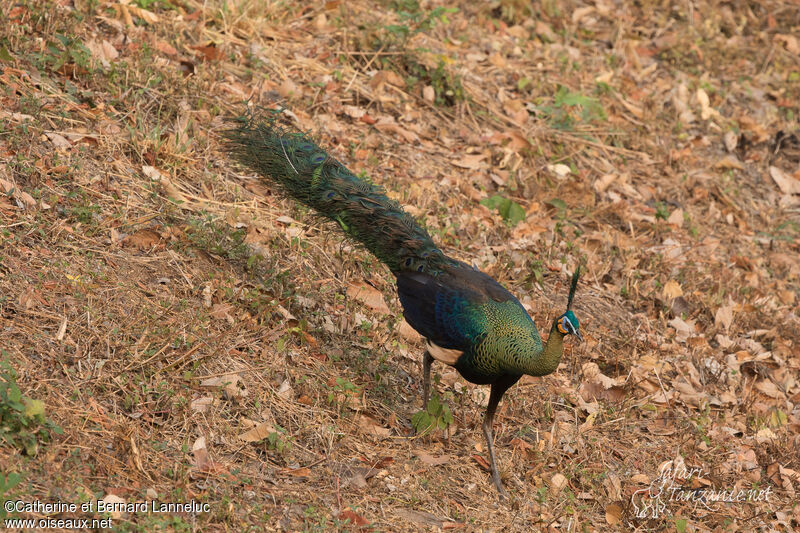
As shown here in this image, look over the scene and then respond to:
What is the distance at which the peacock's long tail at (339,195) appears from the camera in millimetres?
5656

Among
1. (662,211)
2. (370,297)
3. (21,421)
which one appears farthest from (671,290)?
(21,421)

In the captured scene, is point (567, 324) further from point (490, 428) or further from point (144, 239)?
point (144, 239)

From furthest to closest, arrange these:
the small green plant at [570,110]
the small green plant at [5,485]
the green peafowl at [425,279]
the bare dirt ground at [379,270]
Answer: the small green plant at [570,110], the green peafowl at [425,279], the bare dirt ground at [379,270], the small green plant at [5,485]

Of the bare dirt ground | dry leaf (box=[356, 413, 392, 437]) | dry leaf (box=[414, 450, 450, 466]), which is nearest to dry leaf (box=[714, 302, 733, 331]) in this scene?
the bare dirt ground

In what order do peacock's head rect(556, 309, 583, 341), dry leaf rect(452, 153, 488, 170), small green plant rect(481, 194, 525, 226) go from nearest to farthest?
peacock's head rect(556, 309, 583, 341) → small green plant rect(481, 194, 525, 226) → dry leaf rect(452, 153, 488, 170)

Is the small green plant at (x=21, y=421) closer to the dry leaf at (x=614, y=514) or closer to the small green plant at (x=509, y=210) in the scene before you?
the dry leaf at (x=614, y=514)

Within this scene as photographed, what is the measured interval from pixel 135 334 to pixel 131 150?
1.99 m

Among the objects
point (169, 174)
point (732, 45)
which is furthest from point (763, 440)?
point (732, 45)

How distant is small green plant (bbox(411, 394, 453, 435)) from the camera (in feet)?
18.1

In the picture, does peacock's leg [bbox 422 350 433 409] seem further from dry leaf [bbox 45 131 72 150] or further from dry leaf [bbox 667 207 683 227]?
dry leaf [bbox 667 207 683 227]

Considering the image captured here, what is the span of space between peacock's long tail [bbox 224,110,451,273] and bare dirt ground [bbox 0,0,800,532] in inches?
23.9

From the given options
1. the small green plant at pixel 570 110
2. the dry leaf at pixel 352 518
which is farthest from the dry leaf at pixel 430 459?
the small green plant at pixel 570 110

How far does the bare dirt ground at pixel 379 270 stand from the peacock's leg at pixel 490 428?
13 centimetres

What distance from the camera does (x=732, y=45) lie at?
10.8m
